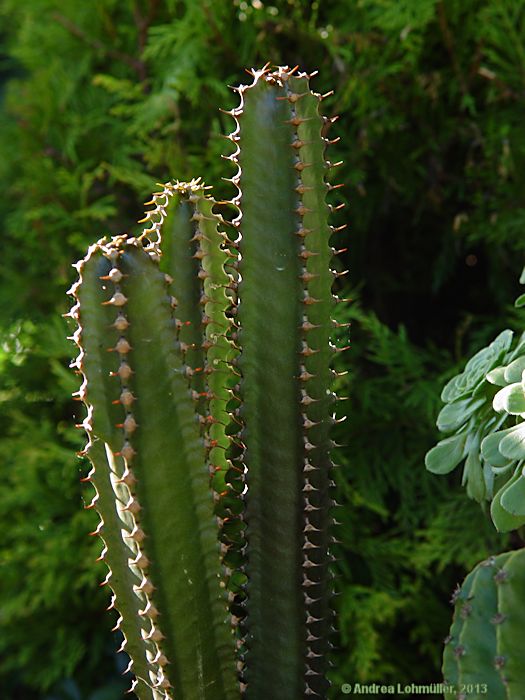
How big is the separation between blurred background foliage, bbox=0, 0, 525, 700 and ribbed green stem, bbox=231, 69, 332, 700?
0.48 meters

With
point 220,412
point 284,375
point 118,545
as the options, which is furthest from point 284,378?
point 118,545

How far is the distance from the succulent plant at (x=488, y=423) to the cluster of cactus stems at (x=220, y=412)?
16 centimetres

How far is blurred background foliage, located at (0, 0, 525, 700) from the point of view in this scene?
1.67m

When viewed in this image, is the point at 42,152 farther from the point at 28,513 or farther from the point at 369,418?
the point at 369,418

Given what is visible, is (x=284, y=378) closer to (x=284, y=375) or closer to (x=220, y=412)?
(x=284, y=375)

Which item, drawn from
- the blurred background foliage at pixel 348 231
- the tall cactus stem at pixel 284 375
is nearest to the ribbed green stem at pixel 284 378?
the tall cactus stem at pixel 284 375

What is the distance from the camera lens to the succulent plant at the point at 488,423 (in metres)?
0.86

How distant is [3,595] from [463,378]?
1.47 m

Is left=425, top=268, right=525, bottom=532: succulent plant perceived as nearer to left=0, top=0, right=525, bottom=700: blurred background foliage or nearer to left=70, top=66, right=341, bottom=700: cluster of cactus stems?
left=70, top=66, right=341, bottom=700: cluster of cactus stems

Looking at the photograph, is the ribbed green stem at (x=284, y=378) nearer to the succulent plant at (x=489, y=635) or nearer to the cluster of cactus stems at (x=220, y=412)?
the cluster of cactus stems at (x=220, y=412)

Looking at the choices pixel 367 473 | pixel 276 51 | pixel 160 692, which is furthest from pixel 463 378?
pixel 276 51

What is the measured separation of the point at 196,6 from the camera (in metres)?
1.78

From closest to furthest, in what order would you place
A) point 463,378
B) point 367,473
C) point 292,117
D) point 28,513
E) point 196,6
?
point 292,117 < point 463,378 < point 367,473 < point 196,6 < point 28,513

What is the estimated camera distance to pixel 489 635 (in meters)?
0.91
